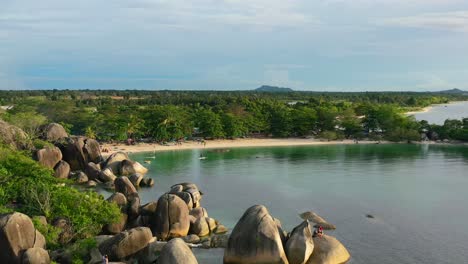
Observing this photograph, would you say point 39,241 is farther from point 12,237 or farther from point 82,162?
point 82,162

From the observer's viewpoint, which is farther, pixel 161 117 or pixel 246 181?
pixel 161 117

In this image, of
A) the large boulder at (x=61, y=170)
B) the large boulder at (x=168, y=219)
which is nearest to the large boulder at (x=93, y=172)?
the large boulder at (x=61, y=170)

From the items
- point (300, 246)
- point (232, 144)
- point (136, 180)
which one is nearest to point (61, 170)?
point (136, 180)

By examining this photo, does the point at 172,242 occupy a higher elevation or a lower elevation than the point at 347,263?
higher

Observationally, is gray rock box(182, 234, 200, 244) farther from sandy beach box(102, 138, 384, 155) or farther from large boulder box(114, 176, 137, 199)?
sandy beach box(102, 138, 384, 155)

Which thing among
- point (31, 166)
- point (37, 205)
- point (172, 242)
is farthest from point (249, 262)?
point (31, 166)

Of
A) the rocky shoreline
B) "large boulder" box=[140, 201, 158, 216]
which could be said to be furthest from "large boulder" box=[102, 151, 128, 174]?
"large boulder" box=[140, 201, 158, 216]

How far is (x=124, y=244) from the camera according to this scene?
19453 millimetres

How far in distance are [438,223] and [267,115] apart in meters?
48.9

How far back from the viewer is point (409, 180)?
41250 millimetres

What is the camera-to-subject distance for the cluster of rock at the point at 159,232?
63.0 feet

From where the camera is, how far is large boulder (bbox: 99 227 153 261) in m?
19.3

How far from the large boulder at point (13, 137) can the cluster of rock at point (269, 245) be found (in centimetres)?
2096

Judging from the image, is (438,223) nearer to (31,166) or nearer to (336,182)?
(336,182)
